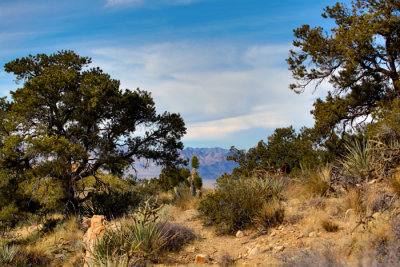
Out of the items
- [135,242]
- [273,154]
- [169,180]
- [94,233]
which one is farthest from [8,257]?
[169,180]

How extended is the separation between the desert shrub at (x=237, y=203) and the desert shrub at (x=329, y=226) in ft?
4.77

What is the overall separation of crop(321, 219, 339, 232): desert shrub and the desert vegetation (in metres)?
0.06

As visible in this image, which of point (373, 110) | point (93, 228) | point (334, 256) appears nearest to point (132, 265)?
point (93, 228)

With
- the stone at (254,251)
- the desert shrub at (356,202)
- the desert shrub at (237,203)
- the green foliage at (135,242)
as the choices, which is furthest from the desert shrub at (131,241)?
the desert shrub at (356,202)

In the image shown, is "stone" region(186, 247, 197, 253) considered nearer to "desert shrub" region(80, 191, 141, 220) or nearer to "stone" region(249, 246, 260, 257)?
"stone" region(249, 246, 260, 257)

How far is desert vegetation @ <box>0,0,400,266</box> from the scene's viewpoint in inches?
247

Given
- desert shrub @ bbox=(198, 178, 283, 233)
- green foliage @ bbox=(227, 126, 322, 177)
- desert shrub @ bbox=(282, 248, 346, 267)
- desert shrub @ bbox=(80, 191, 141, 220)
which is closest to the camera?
desert shrub @ bbox=(282, 248, 346, 267)

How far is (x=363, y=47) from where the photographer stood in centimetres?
1180

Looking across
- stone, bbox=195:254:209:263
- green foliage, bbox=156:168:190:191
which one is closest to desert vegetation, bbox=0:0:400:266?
stone, bbox=195:254:209:263

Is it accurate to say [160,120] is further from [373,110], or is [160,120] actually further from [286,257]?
[286,257]

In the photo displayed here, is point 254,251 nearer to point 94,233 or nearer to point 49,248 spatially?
point 94,233

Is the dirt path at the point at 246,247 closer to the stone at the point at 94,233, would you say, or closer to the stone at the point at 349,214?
the stone at the point at 349,214

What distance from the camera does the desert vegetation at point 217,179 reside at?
6.28m

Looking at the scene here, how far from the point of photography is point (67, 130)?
40.0 ft
